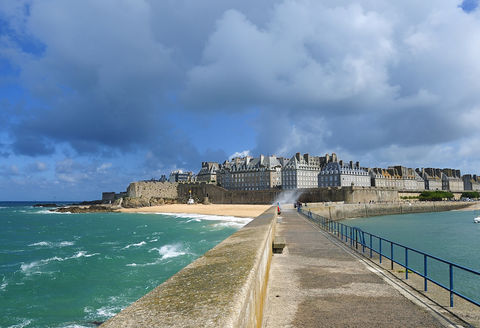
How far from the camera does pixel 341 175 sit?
86812 millimetres

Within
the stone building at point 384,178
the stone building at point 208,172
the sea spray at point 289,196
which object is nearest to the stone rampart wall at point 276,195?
the sea spray at point 289,196

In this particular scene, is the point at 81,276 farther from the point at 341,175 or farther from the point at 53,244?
the point at 341,175

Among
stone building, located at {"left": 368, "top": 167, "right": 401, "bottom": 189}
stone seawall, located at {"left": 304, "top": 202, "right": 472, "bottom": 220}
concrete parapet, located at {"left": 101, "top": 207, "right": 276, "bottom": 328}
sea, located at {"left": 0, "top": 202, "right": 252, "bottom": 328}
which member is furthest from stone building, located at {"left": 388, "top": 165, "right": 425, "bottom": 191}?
concrete parapet, located at {"left": 101, "top": 207, "right": 276, "bottom": 328}

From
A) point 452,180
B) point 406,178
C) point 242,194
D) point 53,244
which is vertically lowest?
point 53,244

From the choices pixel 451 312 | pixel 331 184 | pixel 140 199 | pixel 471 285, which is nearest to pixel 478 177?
pixel 331 184

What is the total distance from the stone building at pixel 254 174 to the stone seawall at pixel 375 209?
36.9 m

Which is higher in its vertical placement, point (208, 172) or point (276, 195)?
point (208, 172)

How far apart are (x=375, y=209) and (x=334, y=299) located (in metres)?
59.5

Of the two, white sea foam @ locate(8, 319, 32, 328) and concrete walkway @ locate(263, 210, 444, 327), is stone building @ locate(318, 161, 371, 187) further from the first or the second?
white sea foam @ locate(8, 319, 32, 328)

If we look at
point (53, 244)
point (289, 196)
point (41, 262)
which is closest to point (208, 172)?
point (289, 196)

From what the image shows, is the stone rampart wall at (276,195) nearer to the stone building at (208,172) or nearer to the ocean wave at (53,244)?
the stone building at (208,172)

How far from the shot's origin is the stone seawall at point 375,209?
151ft

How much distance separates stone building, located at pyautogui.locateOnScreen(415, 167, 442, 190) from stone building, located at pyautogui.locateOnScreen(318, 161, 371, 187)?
39.5 m

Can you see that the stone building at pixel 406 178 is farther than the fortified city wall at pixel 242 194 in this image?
Yes
